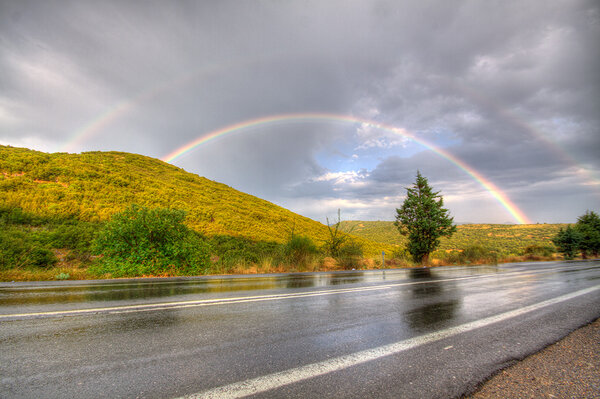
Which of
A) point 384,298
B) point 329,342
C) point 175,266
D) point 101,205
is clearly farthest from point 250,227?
point 329,342

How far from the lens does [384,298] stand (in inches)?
228

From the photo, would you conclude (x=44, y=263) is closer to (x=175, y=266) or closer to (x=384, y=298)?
(x=175, y=266)

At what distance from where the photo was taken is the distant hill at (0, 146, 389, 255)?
24.4 meters

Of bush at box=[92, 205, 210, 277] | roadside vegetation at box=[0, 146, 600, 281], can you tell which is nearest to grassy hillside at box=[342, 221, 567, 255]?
roadside vegetation at box=[0, 146, 600, 281]

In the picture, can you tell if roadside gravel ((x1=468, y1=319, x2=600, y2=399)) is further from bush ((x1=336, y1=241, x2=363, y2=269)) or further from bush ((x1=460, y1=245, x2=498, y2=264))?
bush ((x1=460, y1=245, x2=498, y2=264))

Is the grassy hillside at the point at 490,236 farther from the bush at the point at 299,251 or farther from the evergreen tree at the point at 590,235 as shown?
the bush at the point at 299,251

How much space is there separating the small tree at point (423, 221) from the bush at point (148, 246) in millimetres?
15882

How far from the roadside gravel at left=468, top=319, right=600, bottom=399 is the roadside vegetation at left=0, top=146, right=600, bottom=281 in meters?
11.1

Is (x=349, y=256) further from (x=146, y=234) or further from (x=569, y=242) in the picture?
(x=569, y=242)

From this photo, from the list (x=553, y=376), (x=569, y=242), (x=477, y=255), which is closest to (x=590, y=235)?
(x=569, y=242)

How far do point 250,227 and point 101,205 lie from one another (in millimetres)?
16813

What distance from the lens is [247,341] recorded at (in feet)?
9.81

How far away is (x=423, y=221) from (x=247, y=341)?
20371 millimetres

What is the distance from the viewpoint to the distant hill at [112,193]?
24.4 metres
